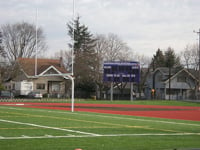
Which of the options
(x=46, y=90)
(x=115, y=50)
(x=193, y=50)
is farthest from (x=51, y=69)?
(x=193, y=50)

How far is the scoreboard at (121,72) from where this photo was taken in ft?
195

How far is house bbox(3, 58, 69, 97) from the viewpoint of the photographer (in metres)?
67.0

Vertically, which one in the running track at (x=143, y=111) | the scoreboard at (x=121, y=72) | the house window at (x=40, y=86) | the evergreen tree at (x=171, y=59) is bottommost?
the running track at (x=143, y=111)

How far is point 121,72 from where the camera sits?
59812 mm

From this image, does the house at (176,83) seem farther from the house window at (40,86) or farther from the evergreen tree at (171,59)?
the house window at (40,86)

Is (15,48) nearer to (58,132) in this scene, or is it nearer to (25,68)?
(25,68)

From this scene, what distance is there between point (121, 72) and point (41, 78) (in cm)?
1941

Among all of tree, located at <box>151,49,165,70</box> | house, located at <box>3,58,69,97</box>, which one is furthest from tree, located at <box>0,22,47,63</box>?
tree, located at <box>151,49,165,70</box>

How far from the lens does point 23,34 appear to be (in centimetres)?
7444

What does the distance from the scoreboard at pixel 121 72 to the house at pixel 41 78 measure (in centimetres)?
1178

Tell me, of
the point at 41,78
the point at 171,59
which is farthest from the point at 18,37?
the point at 171,59

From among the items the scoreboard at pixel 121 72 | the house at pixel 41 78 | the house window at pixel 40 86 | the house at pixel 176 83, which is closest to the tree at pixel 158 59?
the house at pixel 176 83

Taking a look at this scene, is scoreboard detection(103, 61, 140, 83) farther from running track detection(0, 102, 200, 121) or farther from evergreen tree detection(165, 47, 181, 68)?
evergreen tree detection(165, 47, 181, 68)

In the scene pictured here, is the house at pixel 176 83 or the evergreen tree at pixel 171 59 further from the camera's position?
the evergreen tree at pixel 171 59
